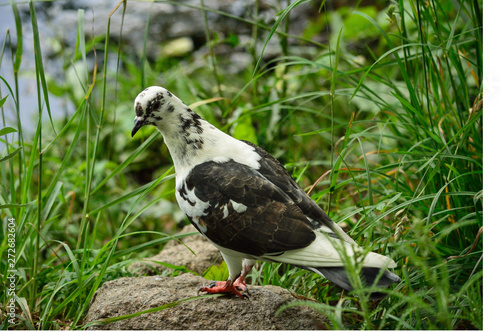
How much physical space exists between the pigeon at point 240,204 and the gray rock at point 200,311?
0.10m

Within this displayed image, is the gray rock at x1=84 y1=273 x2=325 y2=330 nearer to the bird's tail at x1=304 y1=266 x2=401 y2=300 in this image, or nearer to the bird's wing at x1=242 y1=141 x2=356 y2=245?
the bird's tail at x1=304 y1=266 x2=401 y2=300

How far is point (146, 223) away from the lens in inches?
195

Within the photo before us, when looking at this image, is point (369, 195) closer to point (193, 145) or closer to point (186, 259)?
point (193, 145)

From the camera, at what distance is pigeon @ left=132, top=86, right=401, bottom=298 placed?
93.5 inches

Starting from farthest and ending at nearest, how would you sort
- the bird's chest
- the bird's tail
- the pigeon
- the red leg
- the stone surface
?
the stone surface, the red leg, the bird's chest, the pigeon, the bird's tail

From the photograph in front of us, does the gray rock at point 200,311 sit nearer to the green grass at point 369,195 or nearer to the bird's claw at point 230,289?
the bird's claw at point 230,289

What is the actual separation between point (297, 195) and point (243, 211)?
33cm

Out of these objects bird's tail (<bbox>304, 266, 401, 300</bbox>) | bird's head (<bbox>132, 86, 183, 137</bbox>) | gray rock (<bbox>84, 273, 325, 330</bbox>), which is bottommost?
gray rock (<bbox>84, 273, 325, 330</bbox>)

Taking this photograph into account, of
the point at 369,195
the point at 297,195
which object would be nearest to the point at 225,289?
the point at 297,195

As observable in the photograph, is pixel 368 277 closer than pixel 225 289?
Yes

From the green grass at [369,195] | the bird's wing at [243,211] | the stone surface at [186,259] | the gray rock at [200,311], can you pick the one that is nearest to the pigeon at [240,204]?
the bird's wing at [243,211]

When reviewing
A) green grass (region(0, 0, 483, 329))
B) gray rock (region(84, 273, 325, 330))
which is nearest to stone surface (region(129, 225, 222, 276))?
green grass (region(0, 0, 483, 329))

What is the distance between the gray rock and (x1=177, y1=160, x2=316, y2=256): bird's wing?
349 millimetres

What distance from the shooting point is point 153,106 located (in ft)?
8.50
